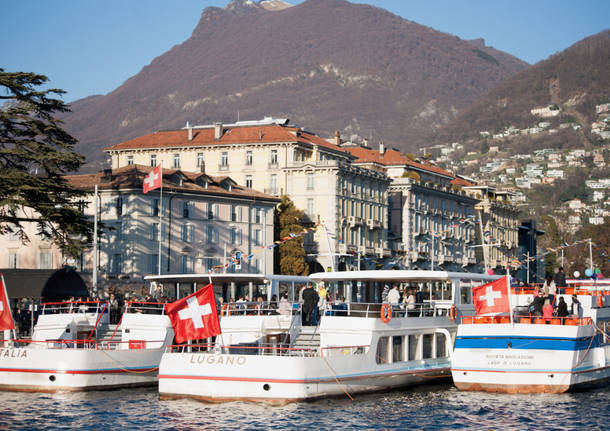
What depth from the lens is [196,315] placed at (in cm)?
3122

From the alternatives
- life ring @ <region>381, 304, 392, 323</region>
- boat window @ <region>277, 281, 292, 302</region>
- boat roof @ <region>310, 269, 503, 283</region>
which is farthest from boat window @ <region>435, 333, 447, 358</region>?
boat window @ <region>277, 281, 292, 302</region>

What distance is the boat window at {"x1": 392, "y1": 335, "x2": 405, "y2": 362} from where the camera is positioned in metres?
34.2

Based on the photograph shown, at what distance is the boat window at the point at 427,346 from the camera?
118ft

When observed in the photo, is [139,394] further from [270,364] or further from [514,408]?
[514,408]

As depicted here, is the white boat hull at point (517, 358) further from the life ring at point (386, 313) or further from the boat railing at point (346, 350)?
the boat railing at point (346, 350)

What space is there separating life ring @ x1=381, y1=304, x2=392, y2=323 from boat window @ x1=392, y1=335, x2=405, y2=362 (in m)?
1.23

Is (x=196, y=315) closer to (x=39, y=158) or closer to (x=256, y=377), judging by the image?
(x=256, y=377)

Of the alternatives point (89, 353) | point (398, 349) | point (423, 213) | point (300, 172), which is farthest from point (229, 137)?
point (398, 349)

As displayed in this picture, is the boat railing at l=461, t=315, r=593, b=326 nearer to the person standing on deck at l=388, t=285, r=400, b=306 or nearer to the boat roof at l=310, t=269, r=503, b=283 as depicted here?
the boat roof at l=310, t=269, r=503, b=283

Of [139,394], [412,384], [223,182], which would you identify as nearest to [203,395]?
[139,394]

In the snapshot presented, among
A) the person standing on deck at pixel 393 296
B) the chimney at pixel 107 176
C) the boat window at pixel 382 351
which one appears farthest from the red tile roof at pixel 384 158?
the boat window at pixel 382 351

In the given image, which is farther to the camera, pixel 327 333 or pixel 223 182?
pixel 223 182

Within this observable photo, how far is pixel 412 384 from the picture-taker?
35281 millimetres

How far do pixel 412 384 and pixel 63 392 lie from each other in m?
11.7
